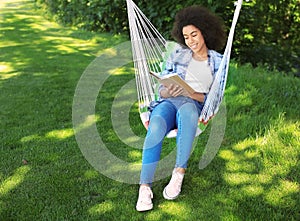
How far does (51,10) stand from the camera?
8469mm

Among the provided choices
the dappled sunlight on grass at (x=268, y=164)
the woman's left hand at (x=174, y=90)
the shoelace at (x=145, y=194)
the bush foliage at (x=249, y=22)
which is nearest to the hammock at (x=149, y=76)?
the woman's left hand at (x=174, y=90)

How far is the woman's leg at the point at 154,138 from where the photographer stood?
6.20ft

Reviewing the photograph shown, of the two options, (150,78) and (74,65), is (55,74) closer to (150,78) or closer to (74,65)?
(74,65)

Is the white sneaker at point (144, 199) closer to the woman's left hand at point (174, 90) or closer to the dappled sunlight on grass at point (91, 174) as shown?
the dappled sunlight on grass at point (91, 174)

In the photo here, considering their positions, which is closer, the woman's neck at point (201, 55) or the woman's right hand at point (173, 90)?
the woman's right hand at point (173, 90)

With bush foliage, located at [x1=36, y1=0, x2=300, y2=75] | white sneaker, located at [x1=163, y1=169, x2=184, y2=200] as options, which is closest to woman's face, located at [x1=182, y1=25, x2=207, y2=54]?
white sneaker, located at [x1=163, y1=169, x2=184, y2=200]

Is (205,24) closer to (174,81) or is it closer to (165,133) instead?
(174,81)

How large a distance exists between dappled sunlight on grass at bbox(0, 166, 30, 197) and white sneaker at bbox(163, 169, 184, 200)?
0.75 m

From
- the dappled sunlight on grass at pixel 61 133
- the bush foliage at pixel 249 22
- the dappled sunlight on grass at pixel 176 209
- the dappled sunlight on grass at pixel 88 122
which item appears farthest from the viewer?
the bush foliage at pixel 249 22

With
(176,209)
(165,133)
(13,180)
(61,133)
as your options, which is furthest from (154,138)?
(61,133)

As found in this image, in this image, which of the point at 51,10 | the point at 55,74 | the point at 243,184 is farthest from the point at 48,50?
the point at 243,184

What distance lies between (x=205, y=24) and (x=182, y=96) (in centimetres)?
39

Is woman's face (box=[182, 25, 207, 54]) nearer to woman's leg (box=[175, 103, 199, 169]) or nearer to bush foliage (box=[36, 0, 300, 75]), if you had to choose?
woman's leg (box=[175, 103, 199, 169])

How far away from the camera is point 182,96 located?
2.03 metres
